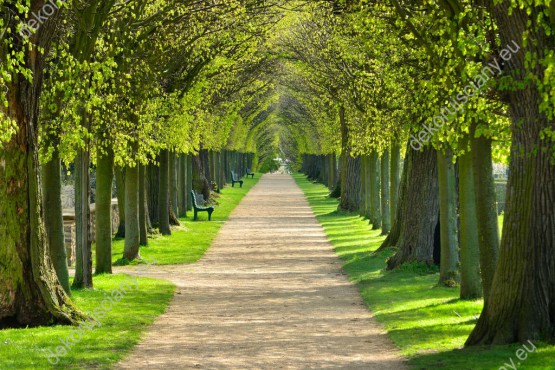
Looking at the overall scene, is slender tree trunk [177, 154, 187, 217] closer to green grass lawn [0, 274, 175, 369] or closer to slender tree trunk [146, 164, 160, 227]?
slender tree trunk [146, 164, 160, 227]

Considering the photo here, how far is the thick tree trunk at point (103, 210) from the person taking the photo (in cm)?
2327

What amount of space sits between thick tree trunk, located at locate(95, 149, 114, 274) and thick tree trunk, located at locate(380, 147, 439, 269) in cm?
643

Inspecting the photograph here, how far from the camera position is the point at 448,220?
20.1m

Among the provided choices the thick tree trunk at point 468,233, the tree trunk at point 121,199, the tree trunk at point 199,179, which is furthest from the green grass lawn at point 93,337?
the tree trunk at point 199,179

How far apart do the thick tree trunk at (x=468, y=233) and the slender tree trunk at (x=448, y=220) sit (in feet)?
6.26

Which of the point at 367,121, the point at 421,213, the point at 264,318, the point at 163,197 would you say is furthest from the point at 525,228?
the point at 163,197

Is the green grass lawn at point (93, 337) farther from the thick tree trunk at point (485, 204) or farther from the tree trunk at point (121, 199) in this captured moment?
the tree trunk at point (121, 199)

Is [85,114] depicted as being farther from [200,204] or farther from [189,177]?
[189,177]

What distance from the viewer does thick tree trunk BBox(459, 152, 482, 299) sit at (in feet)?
58.1

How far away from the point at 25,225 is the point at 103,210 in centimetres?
793

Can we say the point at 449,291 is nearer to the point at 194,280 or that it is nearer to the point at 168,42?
the point at 194,280

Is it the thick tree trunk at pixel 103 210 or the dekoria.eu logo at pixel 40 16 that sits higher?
the dekoria.eu logo at pixel 40 16

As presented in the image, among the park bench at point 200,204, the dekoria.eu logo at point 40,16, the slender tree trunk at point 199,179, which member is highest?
the dekoria.eu logo at point 40,16

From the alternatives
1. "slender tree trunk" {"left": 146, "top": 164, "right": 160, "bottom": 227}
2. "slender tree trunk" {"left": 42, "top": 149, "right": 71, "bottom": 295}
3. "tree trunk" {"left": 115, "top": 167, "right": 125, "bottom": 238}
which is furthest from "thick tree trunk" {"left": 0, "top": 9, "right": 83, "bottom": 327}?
"slender tree trunk" {"left": 146, "top": 164, "right": 160, "bottom": 227}
